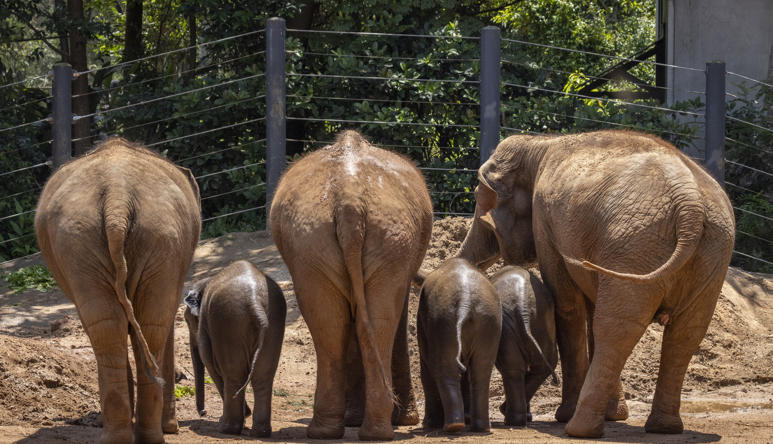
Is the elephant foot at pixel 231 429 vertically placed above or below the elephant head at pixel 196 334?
below

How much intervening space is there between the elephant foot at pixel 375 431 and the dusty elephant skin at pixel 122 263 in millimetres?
1266

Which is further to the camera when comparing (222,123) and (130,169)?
(222,123)

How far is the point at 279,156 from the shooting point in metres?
12.8

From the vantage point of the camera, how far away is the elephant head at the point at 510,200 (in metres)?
9.41

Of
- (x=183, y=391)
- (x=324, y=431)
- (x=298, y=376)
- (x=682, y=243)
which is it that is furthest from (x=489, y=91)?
(x=324, y=431)

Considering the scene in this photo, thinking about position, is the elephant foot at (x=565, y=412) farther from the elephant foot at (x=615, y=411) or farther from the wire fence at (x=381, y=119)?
the wire fence at (x=381, y=119)

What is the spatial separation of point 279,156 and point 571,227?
5570mm

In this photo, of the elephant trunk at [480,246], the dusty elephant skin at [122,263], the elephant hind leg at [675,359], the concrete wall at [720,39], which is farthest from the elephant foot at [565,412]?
the concrete wall at [720,39]

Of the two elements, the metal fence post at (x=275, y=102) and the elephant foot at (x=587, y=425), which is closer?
the elephant foot at (x=587, y=425)

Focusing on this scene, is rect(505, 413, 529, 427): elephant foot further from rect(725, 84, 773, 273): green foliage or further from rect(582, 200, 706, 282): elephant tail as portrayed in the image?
rect(725, 84, 773, 273): green foliage

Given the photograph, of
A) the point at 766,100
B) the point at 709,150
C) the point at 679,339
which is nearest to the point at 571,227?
the point at 679,339

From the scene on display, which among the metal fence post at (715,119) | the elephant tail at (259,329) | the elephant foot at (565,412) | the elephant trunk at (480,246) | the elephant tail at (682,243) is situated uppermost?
Answer: the metal fence post at (715,119)

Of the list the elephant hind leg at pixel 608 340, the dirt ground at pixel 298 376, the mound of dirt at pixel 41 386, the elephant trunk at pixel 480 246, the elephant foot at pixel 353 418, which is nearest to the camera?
the elephant hind leg at pixel 608 340

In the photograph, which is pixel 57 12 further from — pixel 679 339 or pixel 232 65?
pixel 679 339
